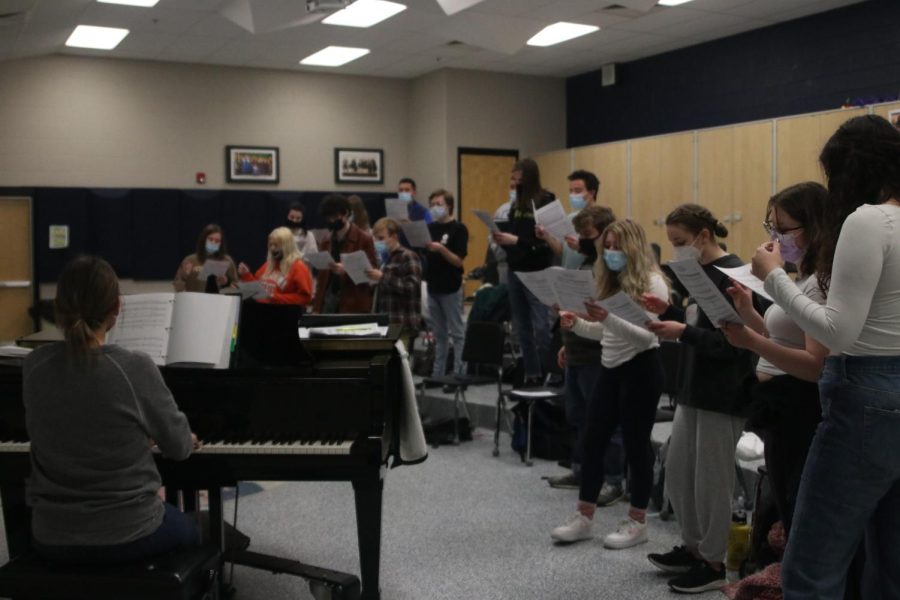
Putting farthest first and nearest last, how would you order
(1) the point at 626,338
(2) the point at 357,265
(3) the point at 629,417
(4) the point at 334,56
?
(4) the point at 334,56 → (2) the point at 357,265 → (3) the point at 629,417 → (1) the point at 626,338

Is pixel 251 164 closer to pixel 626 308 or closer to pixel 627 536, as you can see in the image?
pixel 627 536

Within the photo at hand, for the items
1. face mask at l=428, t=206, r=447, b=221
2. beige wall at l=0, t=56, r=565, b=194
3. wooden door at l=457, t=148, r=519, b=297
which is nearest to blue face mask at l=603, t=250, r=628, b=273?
face mask at l=428, t=206, r=447, b=221

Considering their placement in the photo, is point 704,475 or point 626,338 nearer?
point 704,475

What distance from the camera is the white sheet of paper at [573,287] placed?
3.55 metres

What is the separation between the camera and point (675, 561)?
11.6ft

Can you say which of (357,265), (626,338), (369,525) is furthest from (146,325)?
(357,265)

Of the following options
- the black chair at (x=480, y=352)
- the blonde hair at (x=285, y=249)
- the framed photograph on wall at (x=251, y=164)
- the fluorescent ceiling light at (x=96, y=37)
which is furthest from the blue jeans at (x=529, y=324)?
the framed photograph on wall at (x=251, y=164)

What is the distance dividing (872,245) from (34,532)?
223 cm

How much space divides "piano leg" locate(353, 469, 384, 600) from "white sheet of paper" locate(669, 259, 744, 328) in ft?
3.76

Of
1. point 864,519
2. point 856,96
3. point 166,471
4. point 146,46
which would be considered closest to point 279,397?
point 166,471

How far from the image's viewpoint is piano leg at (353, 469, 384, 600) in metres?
2.91

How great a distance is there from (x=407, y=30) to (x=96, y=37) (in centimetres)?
306

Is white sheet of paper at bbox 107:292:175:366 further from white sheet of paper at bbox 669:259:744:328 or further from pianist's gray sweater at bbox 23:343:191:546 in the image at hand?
white sheet of paper at bbox 669:259:744:328

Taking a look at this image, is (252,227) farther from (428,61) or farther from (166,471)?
(166,471)
